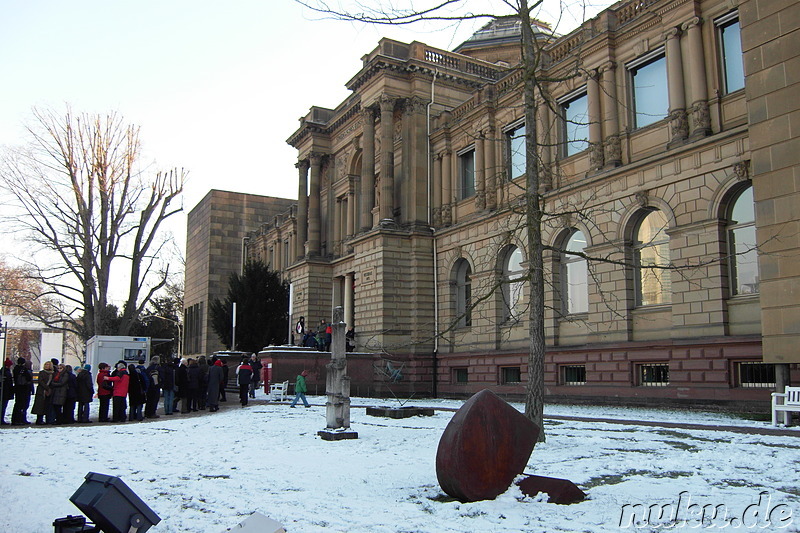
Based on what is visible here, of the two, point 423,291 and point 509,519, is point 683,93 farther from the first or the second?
point 509,519

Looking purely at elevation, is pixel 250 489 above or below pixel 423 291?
below

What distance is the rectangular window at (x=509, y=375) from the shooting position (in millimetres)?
29516

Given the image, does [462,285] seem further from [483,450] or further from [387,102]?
[483,450]

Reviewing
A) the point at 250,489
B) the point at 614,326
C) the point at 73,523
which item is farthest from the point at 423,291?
the point at 73,523

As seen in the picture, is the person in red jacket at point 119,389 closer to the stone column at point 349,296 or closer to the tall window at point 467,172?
the tall window at point 467,172

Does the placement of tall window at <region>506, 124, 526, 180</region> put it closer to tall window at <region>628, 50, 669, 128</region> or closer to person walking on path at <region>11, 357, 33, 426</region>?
tall window at <region>628, 50, 669, 128</region>

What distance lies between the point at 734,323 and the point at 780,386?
5.15 m


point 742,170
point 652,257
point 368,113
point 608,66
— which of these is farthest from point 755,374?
point 368,113

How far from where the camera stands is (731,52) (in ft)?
70.5

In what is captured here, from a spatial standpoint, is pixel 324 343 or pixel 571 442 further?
pixel 324 343

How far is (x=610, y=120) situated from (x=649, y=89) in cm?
164

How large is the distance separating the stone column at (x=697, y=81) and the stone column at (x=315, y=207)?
2897 cm

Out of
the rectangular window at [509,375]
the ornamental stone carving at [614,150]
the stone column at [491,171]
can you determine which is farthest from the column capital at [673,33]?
the rectangular window at [509,375]

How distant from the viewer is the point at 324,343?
36188mm
